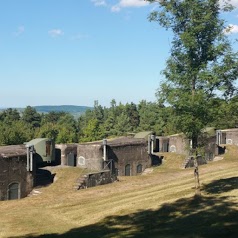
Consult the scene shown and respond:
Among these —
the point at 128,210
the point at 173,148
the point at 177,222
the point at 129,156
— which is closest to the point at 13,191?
the point at 128,210

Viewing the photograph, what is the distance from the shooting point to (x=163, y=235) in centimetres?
1689

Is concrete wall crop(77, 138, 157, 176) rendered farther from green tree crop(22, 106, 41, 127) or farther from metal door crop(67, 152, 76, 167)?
green tree crop(22, 106, 41, 127)

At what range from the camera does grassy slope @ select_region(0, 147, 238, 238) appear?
61.7ft

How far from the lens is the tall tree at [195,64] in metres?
22.9

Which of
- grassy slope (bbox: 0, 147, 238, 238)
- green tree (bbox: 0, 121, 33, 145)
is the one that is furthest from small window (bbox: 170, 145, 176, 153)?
green tree (bbox: 0, 121, 33, 145)

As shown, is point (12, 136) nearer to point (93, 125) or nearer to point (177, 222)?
point (93, 125)

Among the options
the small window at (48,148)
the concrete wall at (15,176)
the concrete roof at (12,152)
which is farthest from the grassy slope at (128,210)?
the concrete roof at (12,152)

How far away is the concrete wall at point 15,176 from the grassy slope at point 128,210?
60.3 inches

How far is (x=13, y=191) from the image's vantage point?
110ft

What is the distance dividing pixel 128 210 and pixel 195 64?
10.7 metres

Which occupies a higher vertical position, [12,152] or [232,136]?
[232,136]

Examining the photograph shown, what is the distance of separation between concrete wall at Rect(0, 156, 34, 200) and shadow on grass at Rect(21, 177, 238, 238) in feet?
43.6

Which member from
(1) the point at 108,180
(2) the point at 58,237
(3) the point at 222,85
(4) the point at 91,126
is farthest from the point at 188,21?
(4) the point at 91,126

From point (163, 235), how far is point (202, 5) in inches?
569
